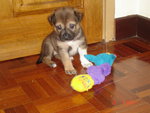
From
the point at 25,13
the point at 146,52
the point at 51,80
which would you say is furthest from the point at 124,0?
the point at 51,80

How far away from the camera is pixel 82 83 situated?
5.79 feet

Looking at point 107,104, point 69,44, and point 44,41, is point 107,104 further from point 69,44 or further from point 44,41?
point 44,41

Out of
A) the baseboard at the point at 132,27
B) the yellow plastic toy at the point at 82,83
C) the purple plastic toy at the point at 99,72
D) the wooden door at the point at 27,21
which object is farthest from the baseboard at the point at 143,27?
the yellow plastic toy at the point at 82,83

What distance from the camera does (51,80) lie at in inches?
78.2

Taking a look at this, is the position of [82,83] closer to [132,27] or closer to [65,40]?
[65,40]

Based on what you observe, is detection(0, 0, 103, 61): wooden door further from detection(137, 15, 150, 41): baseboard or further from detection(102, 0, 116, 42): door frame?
detection(137, 15, 150, 41): baseboard

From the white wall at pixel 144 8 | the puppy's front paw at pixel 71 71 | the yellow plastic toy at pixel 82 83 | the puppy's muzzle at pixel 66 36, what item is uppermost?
the white wall at pixel 144 8

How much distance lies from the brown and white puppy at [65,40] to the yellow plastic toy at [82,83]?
0.27 meters

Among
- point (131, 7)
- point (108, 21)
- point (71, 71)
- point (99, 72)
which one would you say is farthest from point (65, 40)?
point (131, 7)

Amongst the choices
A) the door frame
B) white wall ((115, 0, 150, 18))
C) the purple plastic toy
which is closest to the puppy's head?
the purple plastic toy

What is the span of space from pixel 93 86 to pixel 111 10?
904mm

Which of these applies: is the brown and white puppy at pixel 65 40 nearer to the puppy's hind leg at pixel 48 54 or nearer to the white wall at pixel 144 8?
the puppy's hind leg at pixel 48 54

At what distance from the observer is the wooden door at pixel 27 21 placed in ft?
7.29

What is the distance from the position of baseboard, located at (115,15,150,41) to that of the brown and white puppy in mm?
552
